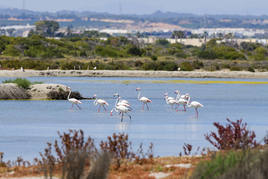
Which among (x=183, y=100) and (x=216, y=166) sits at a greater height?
(x=216, y=166)

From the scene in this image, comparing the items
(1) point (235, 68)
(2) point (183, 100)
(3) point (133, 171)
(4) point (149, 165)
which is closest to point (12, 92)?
(2) point (183, 100)

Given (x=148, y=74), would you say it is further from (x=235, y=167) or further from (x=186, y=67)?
(x=235, y=167)

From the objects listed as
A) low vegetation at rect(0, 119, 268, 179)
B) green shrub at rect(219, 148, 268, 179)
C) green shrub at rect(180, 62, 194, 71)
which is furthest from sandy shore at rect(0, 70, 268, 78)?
green shrub at rect(219, 148, 268, 179)

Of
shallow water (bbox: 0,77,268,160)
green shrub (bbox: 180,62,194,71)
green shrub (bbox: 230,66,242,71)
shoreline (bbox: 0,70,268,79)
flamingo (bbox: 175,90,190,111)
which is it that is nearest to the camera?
shallow water (bbox: 0,77,268,160)

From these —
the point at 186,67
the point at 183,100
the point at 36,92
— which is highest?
the point at 183,100

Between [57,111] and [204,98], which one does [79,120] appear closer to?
[57,111]

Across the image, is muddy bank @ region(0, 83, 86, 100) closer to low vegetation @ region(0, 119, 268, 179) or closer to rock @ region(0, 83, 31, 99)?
rock @ region(0, 83, 31, 99)

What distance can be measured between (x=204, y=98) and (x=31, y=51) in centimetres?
5555

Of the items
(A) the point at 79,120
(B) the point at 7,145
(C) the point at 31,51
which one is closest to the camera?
(B) the point at 7,145

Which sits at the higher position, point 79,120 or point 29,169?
point 29,169

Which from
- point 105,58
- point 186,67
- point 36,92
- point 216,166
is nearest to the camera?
point 216,166

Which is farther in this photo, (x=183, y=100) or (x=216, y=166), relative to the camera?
(x=183, y=100)

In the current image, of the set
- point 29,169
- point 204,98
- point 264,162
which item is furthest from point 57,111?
A: point 264,162

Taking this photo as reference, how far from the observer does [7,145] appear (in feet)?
45.5
